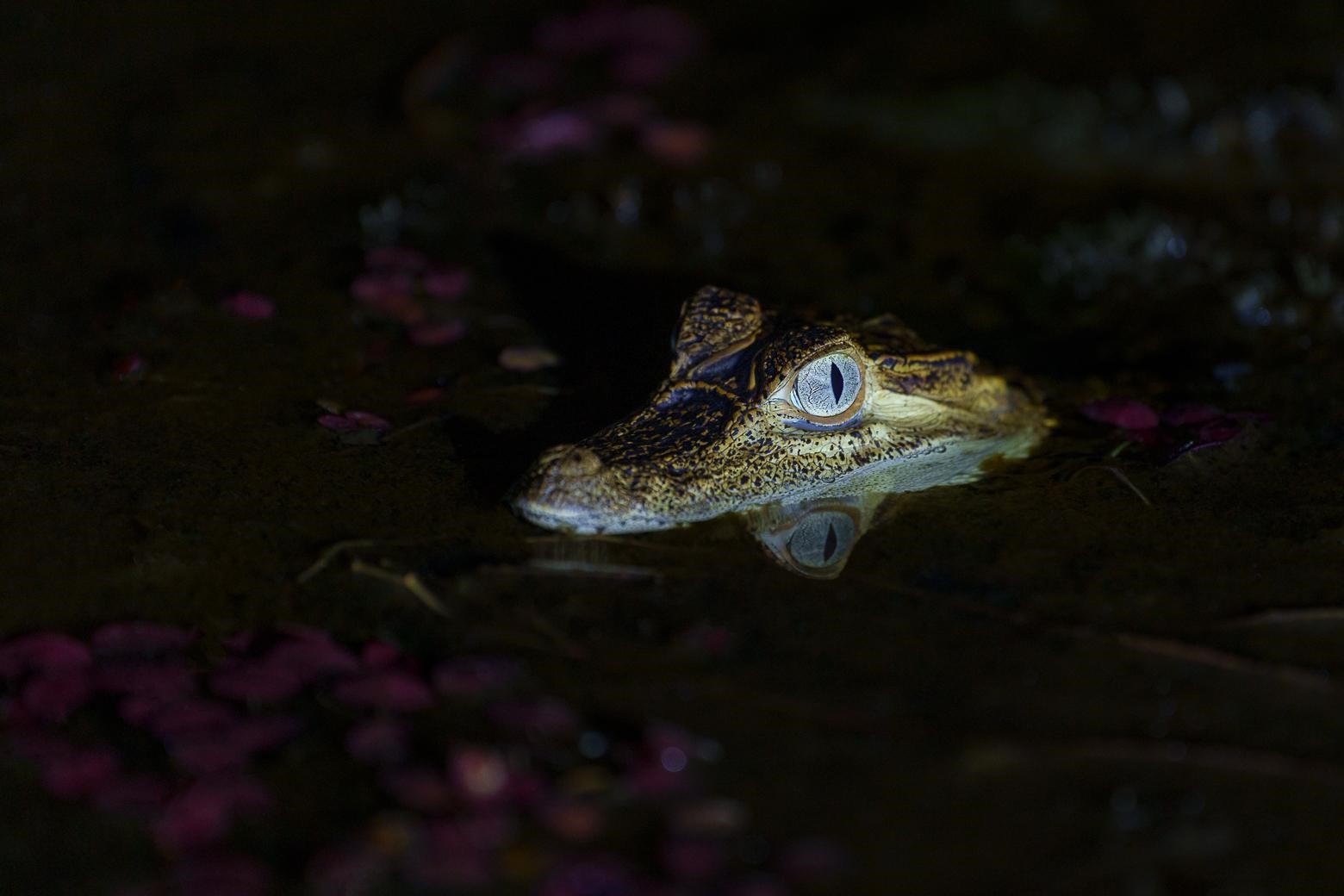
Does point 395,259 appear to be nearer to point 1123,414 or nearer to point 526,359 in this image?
point 526,359

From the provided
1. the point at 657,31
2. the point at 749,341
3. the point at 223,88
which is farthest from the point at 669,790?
the point at 657,31

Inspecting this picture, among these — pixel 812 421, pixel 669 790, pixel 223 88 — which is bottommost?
pixel 669 790

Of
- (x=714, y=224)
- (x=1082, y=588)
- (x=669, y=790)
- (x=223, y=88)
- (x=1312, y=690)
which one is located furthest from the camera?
(x=223, y=88)

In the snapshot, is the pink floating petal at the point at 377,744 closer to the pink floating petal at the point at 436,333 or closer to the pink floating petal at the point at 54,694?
the pink floating petal at the point at 54,694

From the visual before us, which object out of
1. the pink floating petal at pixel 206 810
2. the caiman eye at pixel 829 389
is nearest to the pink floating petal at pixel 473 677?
the pink floating petal at pixel 206 810

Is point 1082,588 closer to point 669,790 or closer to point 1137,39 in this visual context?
point 669,790

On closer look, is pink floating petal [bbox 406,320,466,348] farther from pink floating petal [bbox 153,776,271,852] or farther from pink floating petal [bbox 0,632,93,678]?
pink floating petal [bbox 153,776,271,852]

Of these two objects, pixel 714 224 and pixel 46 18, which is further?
pixel 46 18
